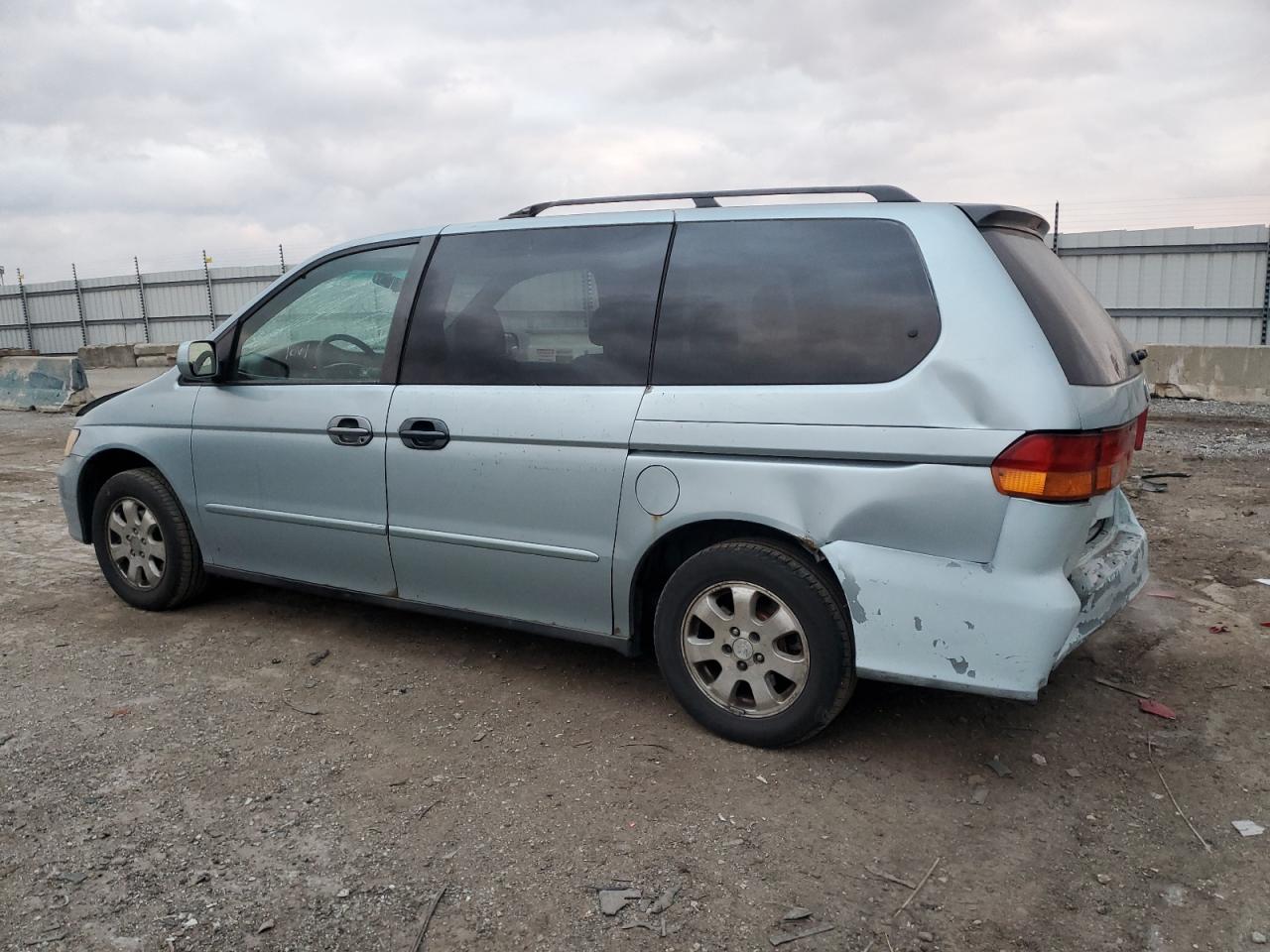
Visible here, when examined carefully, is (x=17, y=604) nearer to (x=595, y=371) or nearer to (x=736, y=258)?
(x=595, y=371)

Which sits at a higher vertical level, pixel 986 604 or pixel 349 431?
pixel 349 431

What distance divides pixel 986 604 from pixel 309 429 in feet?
8.90

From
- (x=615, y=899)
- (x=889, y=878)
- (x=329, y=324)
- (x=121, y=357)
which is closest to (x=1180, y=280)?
(x=329, y=324)

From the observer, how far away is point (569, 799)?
2926 millimetres

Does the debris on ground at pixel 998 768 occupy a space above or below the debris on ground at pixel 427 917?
below

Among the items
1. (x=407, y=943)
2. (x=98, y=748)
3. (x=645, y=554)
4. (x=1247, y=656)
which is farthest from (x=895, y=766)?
(x=98, y=748)

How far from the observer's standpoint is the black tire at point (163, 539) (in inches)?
176

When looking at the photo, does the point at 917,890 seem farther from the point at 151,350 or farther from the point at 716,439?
the point at 151,350

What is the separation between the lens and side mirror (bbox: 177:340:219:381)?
4.24 meters

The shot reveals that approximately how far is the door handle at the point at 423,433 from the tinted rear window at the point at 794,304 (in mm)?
897

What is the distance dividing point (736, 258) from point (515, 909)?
2094mm

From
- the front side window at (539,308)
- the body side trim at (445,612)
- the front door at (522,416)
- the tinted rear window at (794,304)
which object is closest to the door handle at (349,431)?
the front door at (522,416)

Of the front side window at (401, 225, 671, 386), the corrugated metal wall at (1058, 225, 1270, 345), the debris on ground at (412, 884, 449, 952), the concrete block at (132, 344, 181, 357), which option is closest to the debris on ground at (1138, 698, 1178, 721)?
the front side window at (401, 225, 671, 386)

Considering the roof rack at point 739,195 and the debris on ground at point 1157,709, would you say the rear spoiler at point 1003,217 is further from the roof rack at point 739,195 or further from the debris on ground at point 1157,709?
the debris on ground at point 1157,709
